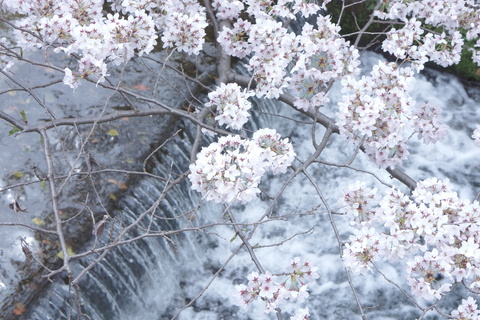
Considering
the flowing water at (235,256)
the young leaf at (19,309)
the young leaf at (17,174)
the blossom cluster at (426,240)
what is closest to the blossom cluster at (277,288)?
the blossom cluster at (426,240)

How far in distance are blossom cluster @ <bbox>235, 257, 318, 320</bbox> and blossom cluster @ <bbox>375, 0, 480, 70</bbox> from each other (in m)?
1.59

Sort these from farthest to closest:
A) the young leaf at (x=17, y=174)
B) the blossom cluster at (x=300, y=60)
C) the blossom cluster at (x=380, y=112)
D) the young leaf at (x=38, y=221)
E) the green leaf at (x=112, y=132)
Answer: the green leaf at (x=112, y=132) < the young leaf at (x=17, y=174) < the young leaf at (x=38, y=221) < the blossom cluster at (x=300, y=60) < the blossom cluster at (x=380, y=112)

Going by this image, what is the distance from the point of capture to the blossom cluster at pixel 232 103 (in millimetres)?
3152

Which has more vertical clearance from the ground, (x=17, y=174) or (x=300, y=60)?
(x=300, y=60)

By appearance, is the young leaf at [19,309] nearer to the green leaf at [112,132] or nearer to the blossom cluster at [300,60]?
the green leaf at [112,132]

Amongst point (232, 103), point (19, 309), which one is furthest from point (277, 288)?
A: point (19, 309)

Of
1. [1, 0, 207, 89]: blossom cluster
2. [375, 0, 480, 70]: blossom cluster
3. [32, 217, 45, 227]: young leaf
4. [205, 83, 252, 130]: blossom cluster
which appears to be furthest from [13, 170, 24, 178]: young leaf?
[375, 0, 480, 70]: blossom cluster

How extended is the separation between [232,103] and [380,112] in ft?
2.44

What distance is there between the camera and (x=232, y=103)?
318 cm

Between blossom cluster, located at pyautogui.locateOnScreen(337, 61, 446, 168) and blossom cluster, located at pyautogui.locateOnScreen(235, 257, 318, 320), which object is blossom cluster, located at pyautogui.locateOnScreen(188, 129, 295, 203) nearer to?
blossom cluster, located at pyautogui.locateOnScreen(235, 257, 318, 320)

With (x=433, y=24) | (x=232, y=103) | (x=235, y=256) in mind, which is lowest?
(x=235, y=256)

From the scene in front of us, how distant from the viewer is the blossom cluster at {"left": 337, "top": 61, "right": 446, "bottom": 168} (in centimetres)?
307

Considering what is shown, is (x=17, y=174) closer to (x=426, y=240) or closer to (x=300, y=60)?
(x=300, y=60)

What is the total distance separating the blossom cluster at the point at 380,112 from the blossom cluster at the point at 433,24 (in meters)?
0.54
